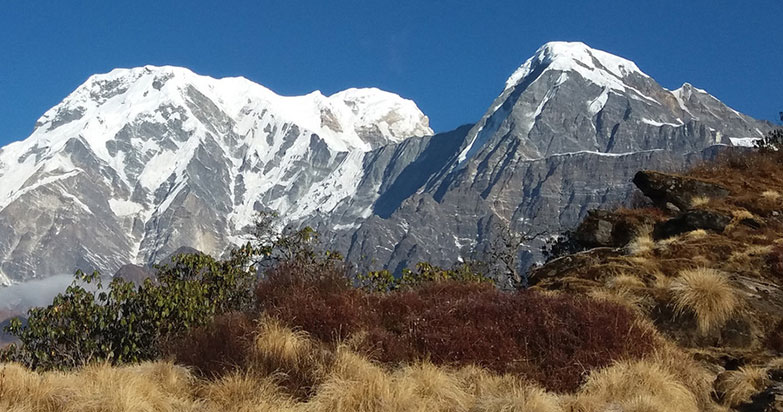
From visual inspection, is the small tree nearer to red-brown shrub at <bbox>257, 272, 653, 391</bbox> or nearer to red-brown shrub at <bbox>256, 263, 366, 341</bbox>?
red-brown shrub at <bbox>257, 272, 653, 391</bbox>

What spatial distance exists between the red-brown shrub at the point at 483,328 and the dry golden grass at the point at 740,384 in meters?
1.20

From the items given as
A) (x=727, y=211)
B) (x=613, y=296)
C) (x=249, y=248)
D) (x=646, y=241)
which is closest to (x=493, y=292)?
(x=613, y=296)

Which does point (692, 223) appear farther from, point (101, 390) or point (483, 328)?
point (101, 390)

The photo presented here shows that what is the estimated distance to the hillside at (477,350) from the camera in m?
10.3

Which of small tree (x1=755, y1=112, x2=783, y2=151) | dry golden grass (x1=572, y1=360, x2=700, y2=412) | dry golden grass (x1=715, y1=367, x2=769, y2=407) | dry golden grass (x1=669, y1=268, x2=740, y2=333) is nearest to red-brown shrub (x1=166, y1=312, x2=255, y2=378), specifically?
dry golden grass (x1=572, y1=360, x2=700, y2=412)

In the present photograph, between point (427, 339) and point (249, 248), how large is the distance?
1224cm

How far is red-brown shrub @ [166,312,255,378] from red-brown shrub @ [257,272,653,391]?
0.62 m

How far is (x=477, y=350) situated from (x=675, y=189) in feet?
39.3

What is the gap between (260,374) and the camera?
1079cm

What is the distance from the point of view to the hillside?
1027 cm

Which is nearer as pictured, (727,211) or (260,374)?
(260,374)

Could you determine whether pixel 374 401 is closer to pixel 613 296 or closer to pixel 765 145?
pixel 613 296

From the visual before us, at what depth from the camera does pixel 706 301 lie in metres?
13.6

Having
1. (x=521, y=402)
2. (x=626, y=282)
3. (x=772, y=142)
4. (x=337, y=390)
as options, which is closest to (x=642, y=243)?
(x=626, y=282)
